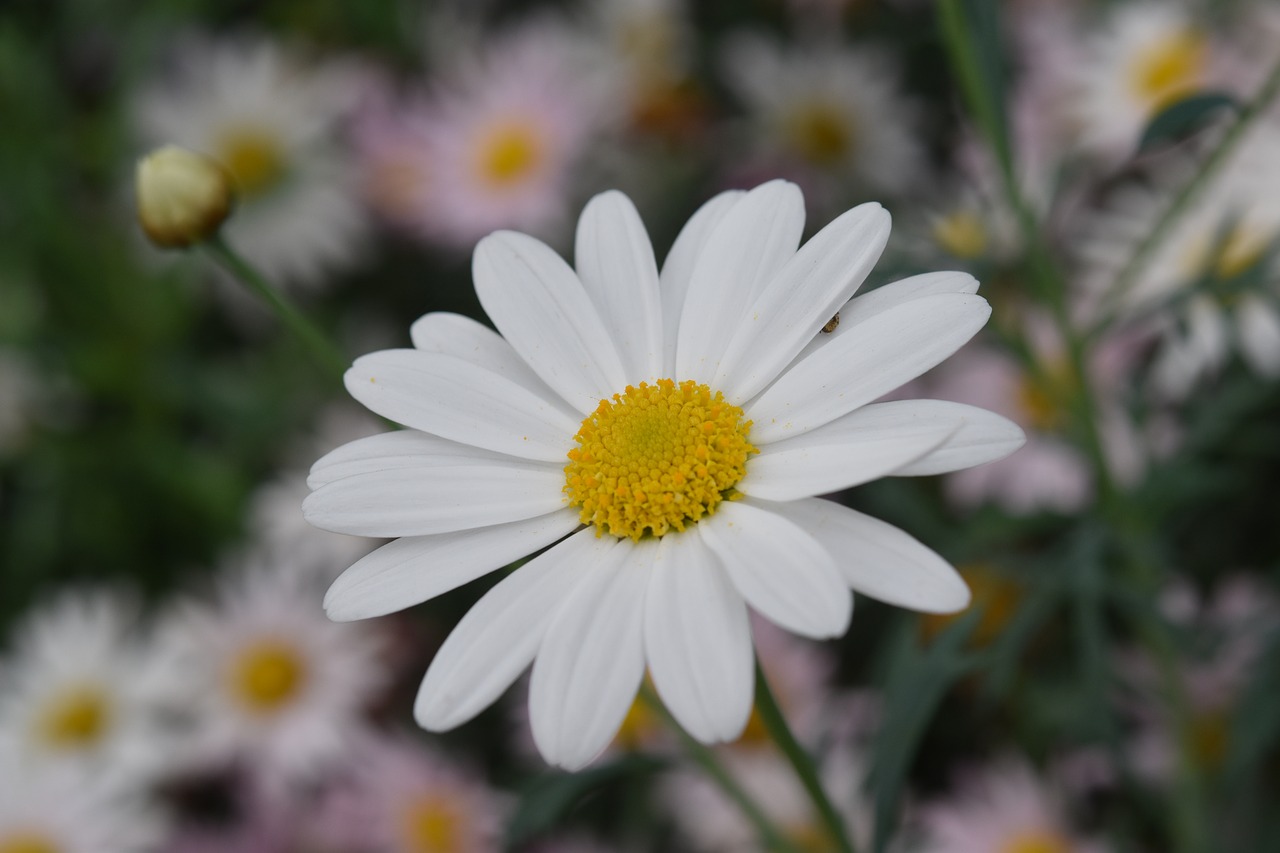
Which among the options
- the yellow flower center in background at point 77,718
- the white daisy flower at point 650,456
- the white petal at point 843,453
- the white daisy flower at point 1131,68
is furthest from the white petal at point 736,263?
the yellow flower center in background at point 77,718

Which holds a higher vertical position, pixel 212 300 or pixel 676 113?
pixel 212 300

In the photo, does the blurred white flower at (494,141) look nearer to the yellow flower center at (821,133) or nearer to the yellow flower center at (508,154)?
the yellow flower center at (508,154)

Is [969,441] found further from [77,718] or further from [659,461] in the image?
[77,718]

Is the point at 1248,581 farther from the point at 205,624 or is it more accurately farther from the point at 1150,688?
the point at 205,624

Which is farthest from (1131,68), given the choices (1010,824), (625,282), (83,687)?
(83,687)

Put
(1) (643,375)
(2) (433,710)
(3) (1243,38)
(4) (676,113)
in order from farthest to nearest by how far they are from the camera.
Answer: (4) (676,113) < (3) (1243,38) < (1) (643,375) < (2) (433,710)

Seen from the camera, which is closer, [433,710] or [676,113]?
[433,710]

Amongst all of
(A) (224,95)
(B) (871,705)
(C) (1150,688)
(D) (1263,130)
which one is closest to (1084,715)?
(C) (1150,688)
